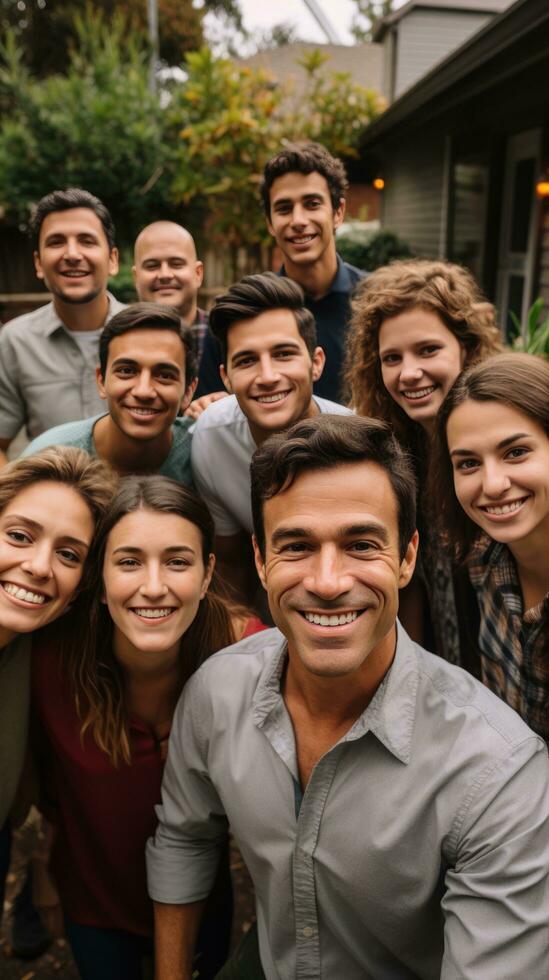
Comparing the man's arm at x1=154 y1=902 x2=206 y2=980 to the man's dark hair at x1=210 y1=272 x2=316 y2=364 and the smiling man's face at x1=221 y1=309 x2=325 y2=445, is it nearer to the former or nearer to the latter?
the smiling man's face at x1=221 y1=309 x2=325 y2=445

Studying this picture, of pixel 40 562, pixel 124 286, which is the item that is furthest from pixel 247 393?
pixel 124 286

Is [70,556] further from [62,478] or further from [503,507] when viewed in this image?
[503,507]

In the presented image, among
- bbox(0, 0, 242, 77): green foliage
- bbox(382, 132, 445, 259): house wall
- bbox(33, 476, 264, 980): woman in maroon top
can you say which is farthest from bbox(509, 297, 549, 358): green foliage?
bbox(0, 0, 242, 77): green foliage

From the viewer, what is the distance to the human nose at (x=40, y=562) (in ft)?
7.67

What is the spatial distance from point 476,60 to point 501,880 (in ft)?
23.1

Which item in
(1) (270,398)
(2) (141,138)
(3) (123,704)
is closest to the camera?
(3) (123,704)

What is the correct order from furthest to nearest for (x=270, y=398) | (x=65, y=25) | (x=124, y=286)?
(x=65, y=25) → (x=124, y=286) → (x=270, y=398)

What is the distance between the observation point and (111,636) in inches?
100

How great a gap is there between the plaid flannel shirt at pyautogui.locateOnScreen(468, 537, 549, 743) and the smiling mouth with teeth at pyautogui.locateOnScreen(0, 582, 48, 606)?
137 centimetres

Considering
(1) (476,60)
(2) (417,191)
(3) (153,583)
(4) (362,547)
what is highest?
(1) (476,60)

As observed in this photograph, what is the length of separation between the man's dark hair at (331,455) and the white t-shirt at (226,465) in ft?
3.65

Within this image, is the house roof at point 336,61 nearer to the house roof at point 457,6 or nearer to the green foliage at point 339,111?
the house roof at point 457,6

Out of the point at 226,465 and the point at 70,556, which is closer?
the point at 70,556

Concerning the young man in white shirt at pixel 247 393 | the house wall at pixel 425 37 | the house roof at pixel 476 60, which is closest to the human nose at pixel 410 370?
the young man in white shirt at pixel 247 393
